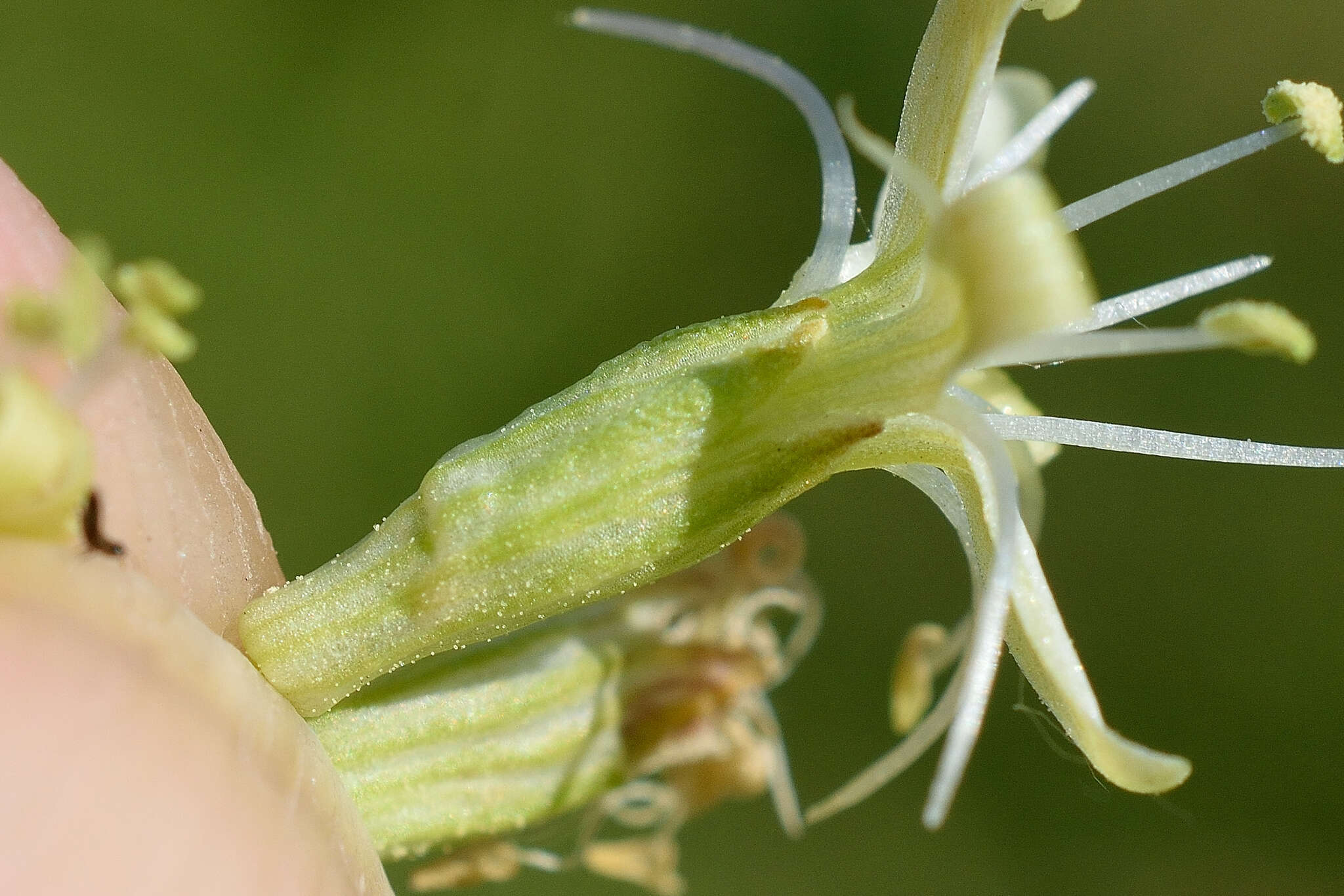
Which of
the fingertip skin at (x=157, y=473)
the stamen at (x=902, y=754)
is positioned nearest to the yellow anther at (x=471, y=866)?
the fingertip skin at (x=157, y=473)

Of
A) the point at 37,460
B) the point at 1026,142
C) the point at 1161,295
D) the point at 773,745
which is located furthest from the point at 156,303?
the point at 773,745

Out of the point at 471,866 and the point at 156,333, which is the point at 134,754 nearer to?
the point at 156,333

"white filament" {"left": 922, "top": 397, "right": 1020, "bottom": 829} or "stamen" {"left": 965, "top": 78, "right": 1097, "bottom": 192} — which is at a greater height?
"stamen" {"left": 965, "top": 78, "right": 1097, "bottom": 192}

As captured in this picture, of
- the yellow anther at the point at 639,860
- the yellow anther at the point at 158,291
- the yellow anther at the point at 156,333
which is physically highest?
the yellow anther at the point at 158,291

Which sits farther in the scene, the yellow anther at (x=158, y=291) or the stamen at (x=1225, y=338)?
the stamen at (x=1225, y=338)

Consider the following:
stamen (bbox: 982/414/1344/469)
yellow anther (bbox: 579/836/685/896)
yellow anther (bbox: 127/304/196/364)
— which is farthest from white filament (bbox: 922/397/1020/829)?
yellow anther (bbox: 579/836/685/896)

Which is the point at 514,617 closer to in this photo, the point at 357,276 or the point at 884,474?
the point at 357,276

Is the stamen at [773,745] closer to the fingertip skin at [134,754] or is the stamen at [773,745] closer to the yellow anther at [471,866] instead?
the yellow anther at [471,866]

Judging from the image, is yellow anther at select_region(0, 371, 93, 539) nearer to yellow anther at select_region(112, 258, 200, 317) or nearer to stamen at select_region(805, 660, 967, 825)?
yellow anther at select_region(112, 258, 200, 317)
